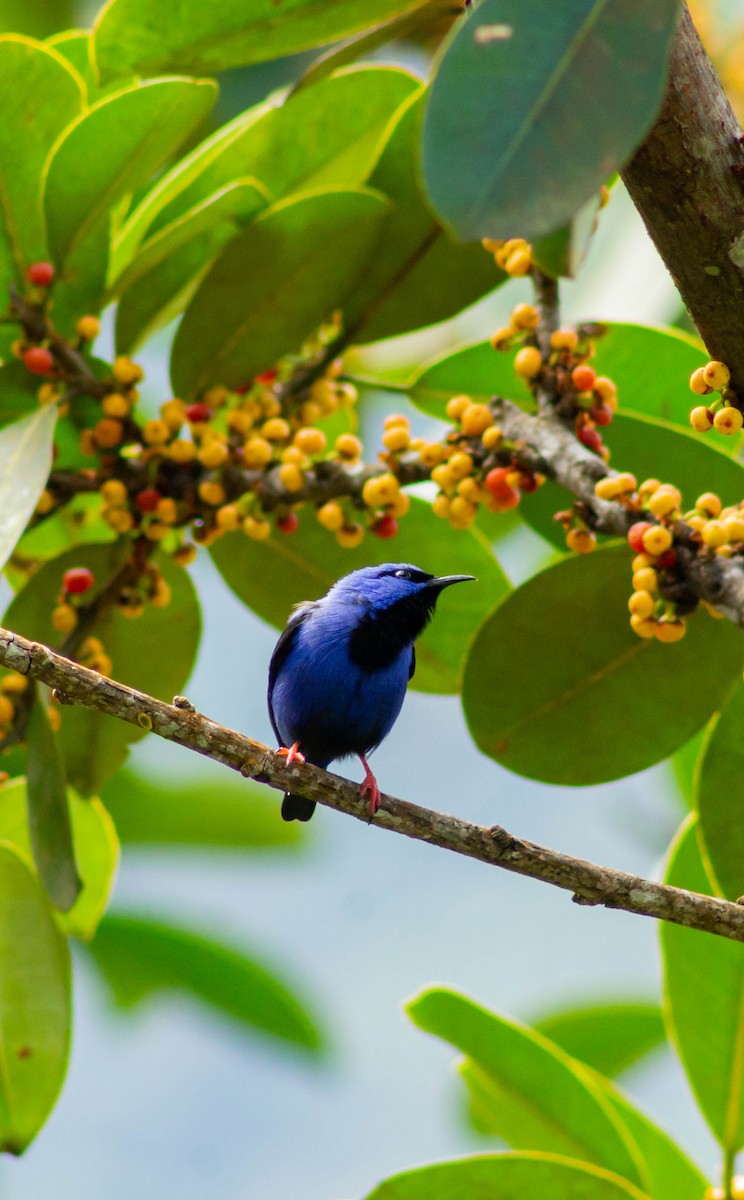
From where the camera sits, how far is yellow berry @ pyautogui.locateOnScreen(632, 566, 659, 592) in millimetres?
2537

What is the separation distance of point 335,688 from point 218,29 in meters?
1.63

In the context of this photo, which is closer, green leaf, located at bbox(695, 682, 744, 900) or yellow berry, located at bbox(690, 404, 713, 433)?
yellow berry, located at bbox(690, 404, 713, 433)

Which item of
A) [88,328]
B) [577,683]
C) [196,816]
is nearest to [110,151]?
[88,328]

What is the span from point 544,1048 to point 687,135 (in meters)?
2.10

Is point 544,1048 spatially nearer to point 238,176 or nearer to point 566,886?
point 566,886

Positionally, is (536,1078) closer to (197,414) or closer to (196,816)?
A: (197,414)

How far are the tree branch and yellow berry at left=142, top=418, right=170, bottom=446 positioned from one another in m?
0.96

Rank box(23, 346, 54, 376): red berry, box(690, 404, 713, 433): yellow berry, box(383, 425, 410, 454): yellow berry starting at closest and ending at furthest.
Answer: box(690, 404, 713, 433): yellow berry, box(383, 425, 410, 454): yellow berry, box(23, 346, 54, 376): red berry

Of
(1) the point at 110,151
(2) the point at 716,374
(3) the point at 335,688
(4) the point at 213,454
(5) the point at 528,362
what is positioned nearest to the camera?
(2) the point at 716,374

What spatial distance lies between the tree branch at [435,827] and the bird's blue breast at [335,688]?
1.04m

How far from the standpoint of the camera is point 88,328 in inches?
127

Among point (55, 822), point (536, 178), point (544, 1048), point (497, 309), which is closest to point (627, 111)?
point (536, 178)

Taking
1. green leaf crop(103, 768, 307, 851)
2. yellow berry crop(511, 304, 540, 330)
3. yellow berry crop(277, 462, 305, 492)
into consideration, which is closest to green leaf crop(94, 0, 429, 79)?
yellow berry crop(511, 304, 540, 330)

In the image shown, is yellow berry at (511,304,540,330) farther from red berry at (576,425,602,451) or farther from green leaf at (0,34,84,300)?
green leaf at (0,34,84,300)
